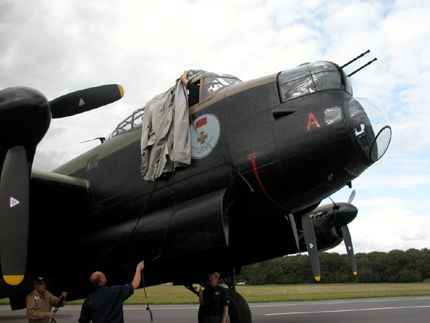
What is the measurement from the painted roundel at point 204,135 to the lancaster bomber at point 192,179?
0.02m

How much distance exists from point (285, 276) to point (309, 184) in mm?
42351

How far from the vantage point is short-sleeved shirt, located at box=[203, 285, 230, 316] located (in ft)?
21.1

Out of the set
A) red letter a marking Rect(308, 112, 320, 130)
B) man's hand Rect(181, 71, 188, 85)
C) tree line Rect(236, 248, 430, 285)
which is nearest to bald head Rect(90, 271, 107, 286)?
red letter a marking Rect(308, 112, 320, 130)

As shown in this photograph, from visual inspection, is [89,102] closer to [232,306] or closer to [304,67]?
[304,67]

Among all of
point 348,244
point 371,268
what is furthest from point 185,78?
point 371,268

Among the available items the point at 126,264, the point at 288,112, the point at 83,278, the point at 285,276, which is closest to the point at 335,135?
the point at 288,112

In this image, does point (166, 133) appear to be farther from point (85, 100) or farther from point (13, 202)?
point (13, 202)

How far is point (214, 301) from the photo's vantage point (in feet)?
21.1

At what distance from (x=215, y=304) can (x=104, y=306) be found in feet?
8.44

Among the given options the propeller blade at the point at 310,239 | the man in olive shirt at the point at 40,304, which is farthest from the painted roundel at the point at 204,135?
the man in olive shirt at the point at 40,304

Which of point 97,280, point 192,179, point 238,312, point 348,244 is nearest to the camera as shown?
point 97,280

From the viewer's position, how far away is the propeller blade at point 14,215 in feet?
18.5

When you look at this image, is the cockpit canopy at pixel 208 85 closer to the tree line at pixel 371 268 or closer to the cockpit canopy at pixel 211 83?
the cockpit canopy at pixel 211 83

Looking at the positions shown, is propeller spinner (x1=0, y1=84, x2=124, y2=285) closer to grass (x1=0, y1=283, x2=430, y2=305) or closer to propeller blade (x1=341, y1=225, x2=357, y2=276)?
propeller blade (x1=341, y1=225, x2=357, y2=276)
